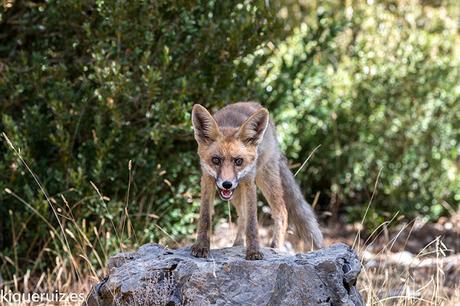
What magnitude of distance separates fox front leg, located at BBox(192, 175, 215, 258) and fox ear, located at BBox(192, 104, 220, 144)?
0.85 feet

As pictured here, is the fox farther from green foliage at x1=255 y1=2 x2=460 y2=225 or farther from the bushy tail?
green foliage at x1=255 y1=2 x2=460 y2=225

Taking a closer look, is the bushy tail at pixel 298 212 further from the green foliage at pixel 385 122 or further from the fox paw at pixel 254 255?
the green foliage at pixel 385 122

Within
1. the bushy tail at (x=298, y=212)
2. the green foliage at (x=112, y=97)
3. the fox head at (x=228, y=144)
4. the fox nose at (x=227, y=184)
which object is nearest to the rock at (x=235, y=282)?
the fox nose at (x=227, y=184)

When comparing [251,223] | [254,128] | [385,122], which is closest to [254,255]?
[251,223]

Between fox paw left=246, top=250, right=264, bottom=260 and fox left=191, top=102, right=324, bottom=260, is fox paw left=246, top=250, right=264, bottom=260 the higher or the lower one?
the lower one

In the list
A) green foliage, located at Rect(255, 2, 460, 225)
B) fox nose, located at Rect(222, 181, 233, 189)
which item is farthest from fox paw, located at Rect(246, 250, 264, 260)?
green foliage, located at Rect(255, 2, 460, 225)

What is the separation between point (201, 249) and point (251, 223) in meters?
0.37

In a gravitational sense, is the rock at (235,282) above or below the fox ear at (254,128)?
below

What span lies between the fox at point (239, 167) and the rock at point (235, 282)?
0.35 meters

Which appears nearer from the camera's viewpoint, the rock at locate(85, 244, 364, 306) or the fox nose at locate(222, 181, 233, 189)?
the rock at locate(85, 244, 364, 306)

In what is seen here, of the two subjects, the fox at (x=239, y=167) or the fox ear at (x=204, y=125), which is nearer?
the fox at (x=239, y=167)

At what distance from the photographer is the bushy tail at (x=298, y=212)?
20.2 feet

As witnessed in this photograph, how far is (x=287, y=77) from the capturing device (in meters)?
8.03

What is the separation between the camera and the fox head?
4.91 meters
